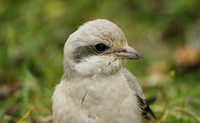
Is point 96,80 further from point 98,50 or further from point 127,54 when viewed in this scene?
point 127,54

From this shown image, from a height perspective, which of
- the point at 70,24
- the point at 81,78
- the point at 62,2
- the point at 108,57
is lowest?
the point at 81,78

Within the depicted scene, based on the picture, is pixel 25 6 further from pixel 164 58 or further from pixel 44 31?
pixel 164 58

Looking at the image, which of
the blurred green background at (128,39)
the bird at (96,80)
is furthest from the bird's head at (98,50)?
the blurred green background at (128,39)

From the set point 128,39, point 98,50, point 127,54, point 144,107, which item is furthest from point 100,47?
point 128,39

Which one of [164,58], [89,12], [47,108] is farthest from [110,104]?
[89,12]

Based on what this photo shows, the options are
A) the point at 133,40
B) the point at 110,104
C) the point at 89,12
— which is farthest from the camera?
the point at 89,12

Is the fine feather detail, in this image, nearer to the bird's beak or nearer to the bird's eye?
the bird's beak

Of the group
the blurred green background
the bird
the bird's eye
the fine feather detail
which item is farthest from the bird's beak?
the blurred green background
